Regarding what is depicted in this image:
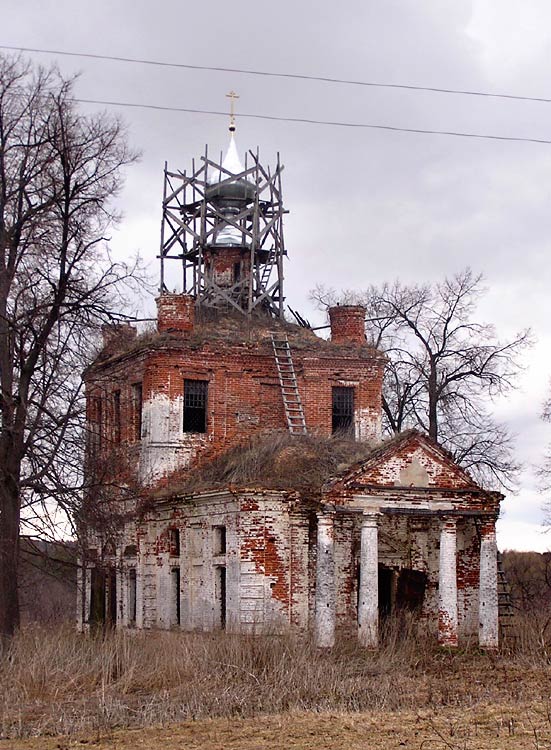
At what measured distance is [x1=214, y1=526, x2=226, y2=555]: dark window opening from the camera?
2805cm

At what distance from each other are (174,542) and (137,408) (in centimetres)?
365

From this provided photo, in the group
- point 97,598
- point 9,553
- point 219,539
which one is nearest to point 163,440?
point 219,539

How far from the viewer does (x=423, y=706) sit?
60.1ft

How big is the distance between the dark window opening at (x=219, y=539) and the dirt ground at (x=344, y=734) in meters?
10.8

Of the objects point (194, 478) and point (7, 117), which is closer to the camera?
point (7, 117)

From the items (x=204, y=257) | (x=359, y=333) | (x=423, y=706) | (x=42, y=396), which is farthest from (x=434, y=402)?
(x=423, y=706)

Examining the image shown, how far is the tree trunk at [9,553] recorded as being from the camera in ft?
77.9

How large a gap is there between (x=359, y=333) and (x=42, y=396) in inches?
467

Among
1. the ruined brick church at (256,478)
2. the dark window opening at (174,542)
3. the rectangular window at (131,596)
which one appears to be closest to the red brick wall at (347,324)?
the ruined brick church at (256,478)

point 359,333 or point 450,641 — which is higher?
point 359,333

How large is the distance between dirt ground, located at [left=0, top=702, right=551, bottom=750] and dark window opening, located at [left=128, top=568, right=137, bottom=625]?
47.2ft

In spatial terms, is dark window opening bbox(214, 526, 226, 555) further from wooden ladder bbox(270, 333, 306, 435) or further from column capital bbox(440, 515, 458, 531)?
column capital bbox(440, 515, 458, 531)

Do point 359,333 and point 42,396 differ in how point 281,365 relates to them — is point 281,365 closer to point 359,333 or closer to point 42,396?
point 359,333

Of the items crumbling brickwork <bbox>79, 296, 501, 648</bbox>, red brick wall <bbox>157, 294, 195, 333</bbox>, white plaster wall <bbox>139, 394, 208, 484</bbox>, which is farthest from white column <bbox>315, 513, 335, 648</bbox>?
red brick wall <bbox>157, 294, 195, 333</bbox>
